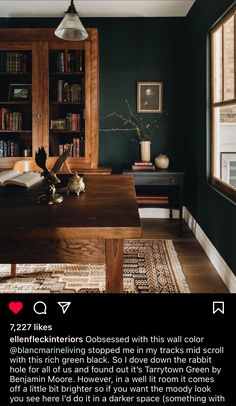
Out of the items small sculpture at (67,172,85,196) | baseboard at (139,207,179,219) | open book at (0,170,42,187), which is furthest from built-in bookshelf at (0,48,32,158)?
small sculpture at (67,172,85,196)

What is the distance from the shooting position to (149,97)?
5992 millimetres

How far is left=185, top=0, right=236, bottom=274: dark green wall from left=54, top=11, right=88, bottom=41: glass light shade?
1.07 metres

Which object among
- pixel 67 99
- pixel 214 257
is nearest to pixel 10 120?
pixel 67 99

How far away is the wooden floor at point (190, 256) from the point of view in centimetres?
350

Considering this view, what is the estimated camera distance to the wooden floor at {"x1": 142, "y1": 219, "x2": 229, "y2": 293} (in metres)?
3.50

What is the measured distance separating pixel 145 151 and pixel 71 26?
2398 mm

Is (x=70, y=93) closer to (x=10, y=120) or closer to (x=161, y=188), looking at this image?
(x=10, y=120)

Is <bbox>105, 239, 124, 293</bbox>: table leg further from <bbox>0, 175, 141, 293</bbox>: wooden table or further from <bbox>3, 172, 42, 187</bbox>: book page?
<bbox>3, 172, 42, 187</bbox>: book page

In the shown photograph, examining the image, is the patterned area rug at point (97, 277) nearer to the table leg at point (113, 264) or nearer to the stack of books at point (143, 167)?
the stack of books at point (143, 167)

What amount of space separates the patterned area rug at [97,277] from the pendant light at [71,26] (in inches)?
71.4
